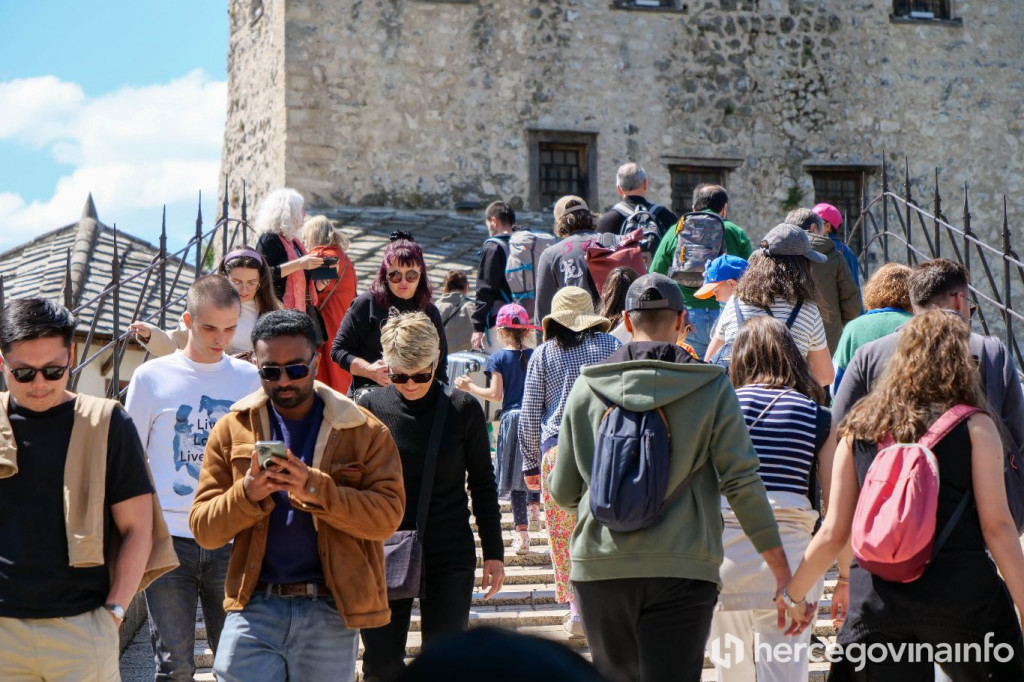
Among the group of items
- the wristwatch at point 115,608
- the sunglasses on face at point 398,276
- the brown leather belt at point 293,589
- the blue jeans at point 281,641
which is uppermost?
the sunglasses on face at point 398,276

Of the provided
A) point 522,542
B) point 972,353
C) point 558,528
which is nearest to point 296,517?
point 558,528

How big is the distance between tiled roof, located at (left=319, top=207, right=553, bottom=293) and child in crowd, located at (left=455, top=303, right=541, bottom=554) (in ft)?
19.7

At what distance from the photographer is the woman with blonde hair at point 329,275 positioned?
26.5 ft

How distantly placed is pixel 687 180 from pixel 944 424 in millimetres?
13665

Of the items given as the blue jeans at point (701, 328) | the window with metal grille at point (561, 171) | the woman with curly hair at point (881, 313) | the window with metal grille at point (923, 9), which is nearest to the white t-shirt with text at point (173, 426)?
the woman with curly hair at point (881, 313)

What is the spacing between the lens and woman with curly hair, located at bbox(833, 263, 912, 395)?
6.36 m

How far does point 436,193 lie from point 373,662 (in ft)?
39.7

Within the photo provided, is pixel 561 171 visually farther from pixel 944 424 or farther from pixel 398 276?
pixel 944 424

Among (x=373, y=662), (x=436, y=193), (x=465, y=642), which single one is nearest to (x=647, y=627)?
(x=373, y=662)

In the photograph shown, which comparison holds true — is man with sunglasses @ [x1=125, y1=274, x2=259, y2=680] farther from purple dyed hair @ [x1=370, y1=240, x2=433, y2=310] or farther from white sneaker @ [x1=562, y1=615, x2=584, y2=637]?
white sneaker @ [x1=562, y1=615, x2=584, y2=637]

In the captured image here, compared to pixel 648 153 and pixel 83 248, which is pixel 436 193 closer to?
pixel 648 153

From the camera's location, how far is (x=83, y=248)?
55.3 ft

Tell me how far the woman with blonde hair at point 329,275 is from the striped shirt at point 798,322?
7.76 ft

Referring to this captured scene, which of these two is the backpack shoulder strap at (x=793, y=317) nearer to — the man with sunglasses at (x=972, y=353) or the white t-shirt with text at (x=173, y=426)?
the man with sunglasses at (x=972, y=353)
